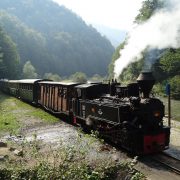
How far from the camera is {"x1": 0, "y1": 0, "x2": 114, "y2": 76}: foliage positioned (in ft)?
400

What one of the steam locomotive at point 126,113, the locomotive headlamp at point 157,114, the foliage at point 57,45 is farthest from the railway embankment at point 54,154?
the foliage at point 57,45

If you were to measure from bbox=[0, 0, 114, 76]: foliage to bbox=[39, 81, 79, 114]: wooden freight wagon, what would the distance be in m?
90.0

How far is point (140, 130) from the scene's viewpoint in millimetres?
12602

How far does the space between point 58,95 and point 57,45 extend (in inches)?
5306

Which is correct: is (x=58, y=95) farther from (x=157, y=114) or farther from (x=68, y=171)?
(x=68, y=171)

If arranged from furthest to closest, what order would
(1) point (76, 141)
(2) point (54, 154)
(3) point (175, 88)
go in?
(3) point (175, 88) → (1) point (76, 141) → (2) point (54, 154)

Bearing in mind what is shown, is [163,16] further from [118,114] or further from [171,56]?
[171,56]

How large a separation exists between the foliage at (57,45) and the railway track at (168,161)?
103 metres

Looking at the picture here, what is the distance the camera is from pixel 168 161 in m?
12.4

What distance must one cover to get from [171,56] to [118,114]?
76.9 ft

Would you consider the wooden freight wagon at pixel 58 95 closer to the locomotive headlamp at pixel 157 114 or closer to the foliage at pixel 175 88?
the locomotive headlamp at pixel 157 114

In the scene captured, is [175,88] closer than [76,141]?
No

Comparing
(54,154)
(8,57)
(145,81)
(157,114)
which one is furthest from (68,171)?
(8,57)

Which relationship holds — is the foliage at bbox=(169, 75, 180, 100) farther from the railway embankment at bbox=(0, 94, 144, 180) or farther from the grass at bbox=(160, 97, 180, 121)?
the railway embankment at bbox=(0, 94, 144, 180)
